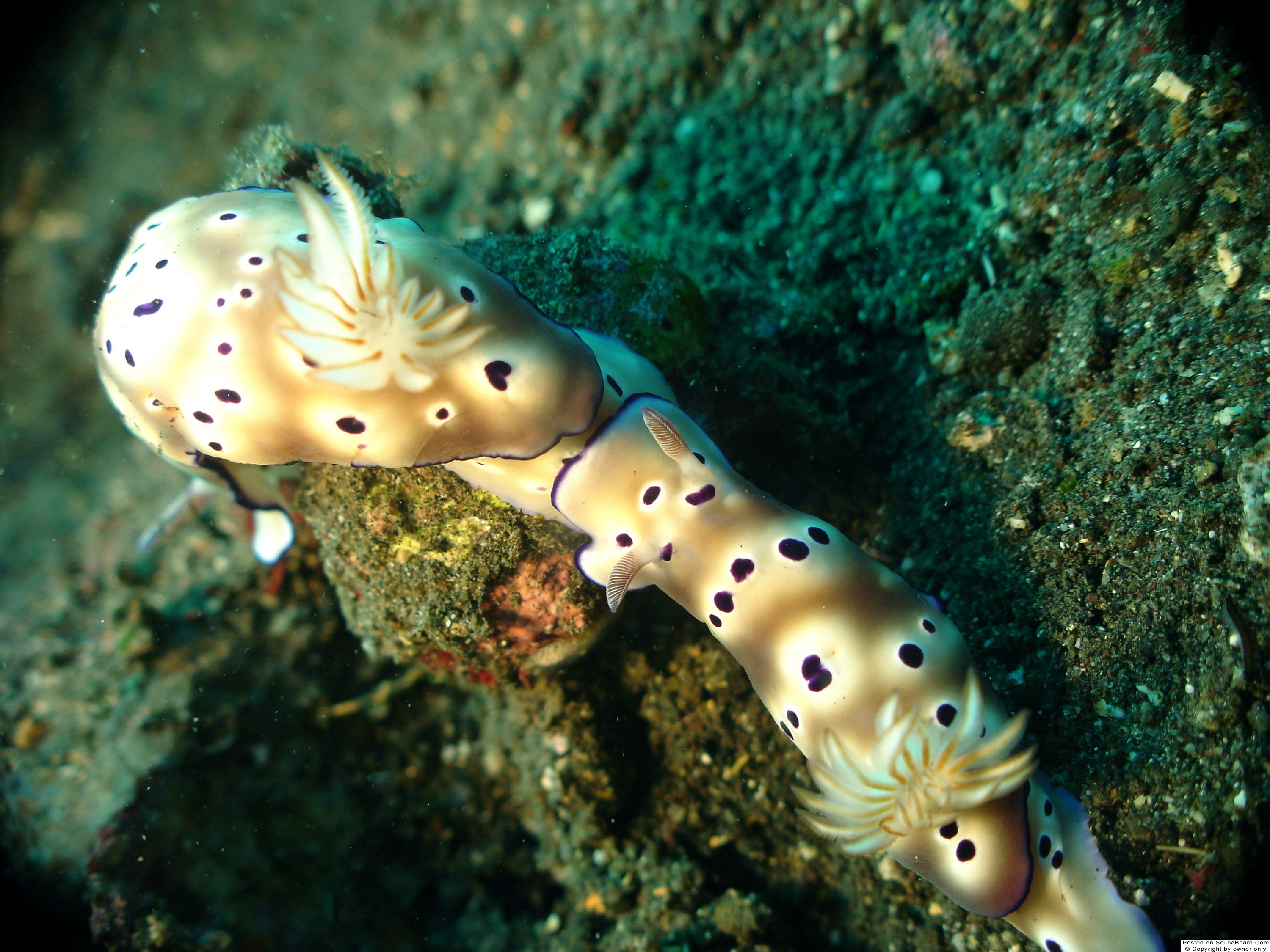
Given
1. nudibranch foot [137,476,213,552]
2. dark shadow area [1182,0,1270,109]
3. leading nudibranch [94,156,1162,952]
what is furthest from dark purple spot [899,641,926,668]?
nudibranch foot [137,476,213,552]

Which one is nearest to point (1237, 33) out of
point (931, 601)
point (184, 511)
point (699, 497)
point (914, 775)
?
point (931, 601)

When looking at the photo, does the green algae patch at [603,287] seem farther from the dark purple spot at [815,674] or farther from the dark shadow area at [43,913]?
the dark shadow area at [43,913]

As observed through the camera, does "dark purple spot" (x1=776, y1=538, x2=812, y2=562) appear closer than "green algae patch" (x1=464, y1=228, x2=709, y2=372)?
Yes

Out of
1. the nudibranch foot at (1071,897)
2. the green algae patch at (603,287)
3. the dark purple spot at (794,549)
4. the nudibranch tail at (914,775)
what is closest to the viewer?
the nudibranch tail at (914,775)

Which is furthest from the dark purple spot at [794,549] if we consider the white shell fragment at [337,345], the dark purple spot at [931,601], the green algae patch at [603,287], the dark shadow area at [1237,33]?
the dark shadow area at [1237,33]

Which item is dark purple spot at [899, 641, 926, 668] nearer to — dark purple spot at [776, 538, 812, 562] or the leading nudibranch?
the leading nudibranch

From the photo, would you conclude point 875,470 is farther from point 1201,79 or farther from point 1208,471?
point 1201,79
